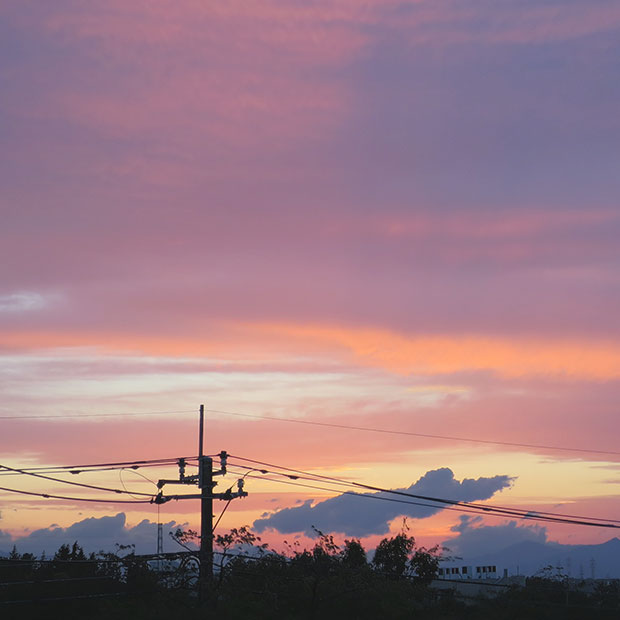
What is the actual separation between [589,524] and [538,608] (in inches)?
939

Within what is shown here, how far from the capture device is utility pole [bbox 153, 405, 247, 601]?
41.3m

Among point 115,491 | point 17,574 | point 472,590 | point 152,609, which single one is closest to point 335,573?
point 152,609

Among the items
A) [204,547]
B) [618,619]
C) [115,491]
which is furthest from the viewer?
[618,619]

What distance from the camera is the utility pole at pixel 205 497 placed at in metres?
41.3

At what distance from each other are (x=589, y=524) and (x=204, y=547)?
17358 mm

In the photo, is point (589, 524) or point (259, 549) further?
point (259, 549)

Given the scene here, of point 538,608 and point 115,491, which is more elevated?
point 115,491

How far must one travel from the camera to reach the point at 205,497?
41562 millimetres

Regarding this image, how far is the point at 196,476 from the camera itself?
42406 millimetres

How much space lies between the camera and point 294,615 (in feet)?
161

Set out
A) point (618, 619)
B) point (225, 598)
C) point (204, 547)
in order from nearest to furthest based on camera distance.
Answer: point (204, 547)
point (225, 598)
point (618, 619)

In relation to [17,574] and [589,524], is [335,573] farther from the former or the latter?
[17,574]

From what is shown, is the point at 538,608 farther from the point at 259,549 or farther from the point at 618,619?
the point at 259,549

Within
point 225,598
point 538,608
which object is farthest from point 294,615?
point 538,608
